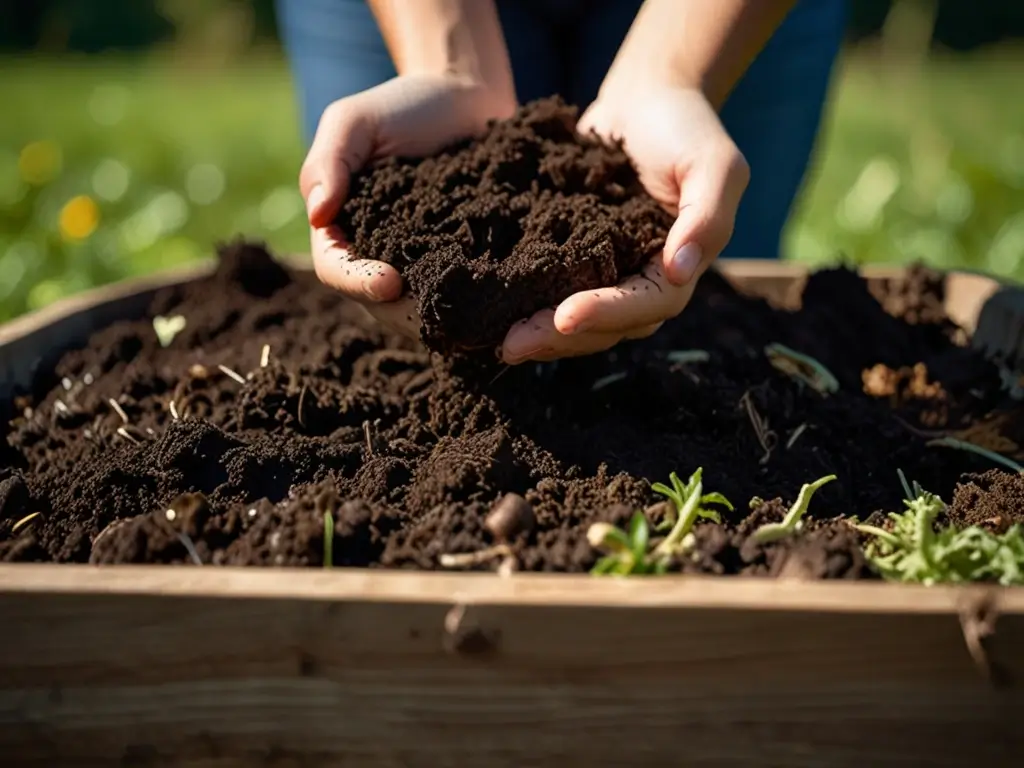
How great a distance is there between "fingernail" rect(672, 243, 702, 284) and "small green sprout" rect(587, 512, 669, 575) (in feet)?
1.94

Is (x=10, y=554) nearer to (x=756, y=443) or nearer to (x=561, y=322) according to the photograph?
(x=561, y=322)

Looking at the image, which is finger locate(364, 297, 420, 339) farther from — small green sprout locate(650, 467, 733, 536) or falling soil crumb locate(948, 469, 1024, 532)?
falling soil crumb locate(948, 469, 1024, 532)

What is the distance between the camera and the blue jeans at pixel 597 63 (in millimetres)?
3334

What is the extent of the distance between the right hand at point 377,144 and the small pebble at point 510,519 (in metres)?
0.51

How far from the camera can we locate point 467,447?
76.9 inches

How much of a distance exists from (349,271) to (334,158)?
0.29 metres

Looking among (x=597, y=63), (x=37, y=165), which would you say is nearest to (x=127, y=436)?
(x=597, y=63)

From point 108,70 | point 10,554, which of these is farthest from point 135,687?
point 108,70

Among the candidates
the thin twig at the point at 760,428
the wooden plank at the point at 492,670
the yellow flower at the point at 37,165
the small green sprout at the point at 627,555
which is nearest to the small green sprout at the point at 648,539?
the small green sprout at the point at 627,555

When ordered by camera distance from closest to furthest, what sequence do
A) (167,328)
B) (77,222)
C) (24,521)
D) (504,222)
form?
(24,521)
(504,222)
(167,328)
(77,222)

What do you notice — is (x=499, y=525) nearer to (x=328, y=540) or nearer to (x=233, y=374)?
(x=328, y=540)

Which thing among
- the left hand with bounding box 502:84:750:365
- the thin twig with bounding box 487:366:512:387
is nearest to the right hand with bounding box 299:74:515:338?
the thin twig with bounding box 487:366:512:387

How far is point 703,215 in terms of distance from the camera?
2.03 meters

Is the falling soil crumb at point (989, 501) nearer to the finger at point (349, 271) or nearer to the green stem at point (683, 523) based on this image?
the green stem at point (683, 523)
